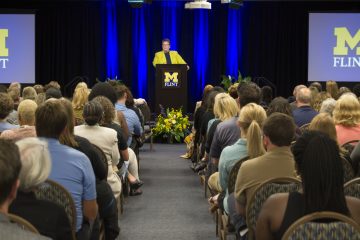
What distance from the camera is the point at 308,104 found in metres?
7.41

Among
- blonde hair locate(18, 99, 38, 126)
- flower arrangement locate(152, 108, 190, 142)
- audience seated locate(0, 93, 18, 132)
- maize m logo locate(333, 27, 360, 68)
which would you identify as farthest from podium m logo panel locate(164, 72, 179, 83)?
blonde hair locate(18, 99, 38, 126)

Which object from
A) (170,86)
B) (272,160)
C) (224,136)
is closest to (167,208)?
(224,136)

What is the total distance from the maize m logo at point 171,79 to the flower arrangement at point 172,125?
585 millimetres

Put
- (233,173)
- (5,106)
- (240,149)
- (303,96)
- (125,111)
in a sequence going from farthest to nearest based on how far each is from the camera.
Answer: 1. (125,111)
2. (303,96)
3. (5,106)
4. (240,149)
5. (233,173)

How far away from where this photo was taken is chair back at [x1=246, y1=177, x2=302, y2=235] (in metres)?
3.37

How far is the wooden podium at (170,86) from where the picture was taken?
13312 mm

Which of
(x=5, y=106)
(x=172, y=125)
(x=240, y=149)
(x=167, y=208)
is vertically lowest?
(x=167, y=208)

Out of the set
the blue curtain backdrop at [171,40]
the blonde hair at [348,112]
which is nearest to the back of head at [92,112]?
the blonde hair at [348,112]

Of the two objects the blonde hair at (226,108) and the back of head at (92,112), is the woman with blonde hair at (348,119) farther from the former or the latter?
the back of head at (92,112)

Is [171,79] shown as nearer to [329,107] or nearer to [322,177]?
[329,107]

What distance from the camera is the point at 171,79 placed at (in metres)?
13.4

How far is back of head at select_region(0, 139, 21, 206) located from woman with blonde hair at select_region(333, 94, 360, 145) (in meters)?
4.05

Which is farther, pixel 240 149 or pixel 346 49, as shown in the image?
pixel 346 49

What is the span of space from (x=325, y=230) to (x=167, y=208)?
451 centimetres
